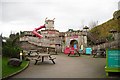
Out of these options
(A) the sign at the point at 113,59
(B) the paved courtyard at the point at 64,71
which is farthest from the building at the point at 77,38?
(A) the sign at the point at 113,59

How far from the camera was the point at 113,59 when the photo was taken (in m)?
10.1

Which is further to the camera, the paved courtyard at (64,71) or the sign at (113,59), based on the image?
the paved courtyard at (64,71)

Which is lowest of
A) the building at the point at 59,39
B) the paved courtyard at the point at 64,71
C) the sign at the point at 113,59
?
the paved courtyard at the point at 64,71

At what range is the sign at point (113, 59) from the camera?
32.8 feet

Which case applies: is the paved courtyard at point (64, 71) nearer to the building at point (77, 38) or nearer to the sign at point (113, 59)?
the sign at point (113, 59)

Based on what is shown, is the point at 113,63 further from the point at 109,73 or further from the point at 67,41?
the point at 67,41

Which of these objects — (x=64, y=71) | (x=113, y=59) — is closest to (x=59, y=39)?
(x=64, y=71)

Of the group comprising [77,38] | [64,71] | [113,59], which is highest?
[77,38]

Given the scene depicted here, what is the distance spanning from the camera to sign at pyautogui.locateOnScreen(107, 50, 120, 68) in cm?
1000

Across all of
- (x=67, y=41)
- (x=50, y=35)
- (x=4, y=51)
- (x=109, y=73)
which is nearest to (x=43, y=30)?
(x=50, y=35)

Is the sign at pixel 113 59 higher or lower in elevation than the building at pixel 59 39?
lower

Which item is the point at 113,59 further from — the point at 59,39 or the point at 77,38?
the point at 59,39

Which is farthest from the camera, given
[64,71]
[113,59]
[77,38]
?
[77,38]

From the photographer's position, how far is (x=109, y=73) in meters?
10.2
